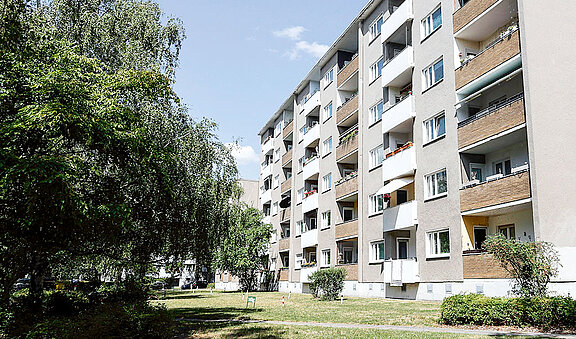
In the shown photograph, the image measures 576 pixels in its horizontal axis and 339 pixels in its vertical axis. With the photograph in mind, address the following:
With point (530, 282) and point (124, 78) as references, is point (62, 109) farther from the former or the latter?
point (530, 282)

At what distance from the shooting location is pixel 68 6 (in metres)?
18.7

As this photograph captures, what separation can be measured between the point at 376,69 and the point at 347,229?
1229 centimetres

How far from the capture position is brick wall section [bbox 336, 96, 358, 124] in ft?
128

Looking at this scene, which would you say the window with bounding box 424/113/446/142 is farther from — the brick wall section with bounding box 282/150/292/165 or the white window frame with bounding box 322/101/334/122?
the brick wall section with bounding box 282/150/292/165

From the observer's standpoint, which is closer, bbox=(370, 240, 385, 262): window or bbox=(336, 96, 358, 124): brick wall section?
bbox=(370, 240, 385, 262): window

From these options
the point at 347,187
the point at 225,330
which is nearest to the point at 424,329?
the point at 225,330

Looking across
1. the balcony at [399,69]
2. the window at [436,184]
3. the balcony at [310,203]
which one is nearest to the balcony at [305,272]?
the balcony at [310,203]

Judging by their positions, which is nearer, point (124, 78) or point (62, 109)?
point (62, 109)

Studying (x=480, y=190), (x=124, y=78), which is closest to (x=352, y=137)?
(x=480, y=190)

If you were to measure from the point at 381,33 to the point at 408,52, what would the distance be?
4647mm

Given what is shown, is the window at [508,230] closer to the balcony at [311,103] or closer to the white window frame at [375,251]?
the white window frame at [375,251]

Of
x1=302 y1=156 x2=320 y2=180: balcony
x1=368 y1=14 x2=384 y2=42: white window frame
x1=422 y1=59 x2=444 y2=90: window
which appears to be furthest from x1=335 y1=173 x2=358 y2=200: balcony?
x1=368 y1=14 x2=384 y2=42: white window frame

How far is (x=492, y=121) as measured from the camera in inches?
912

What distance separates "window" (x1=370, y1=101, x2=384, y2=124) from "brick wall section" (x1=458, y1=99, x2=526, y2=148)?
33.0ft
